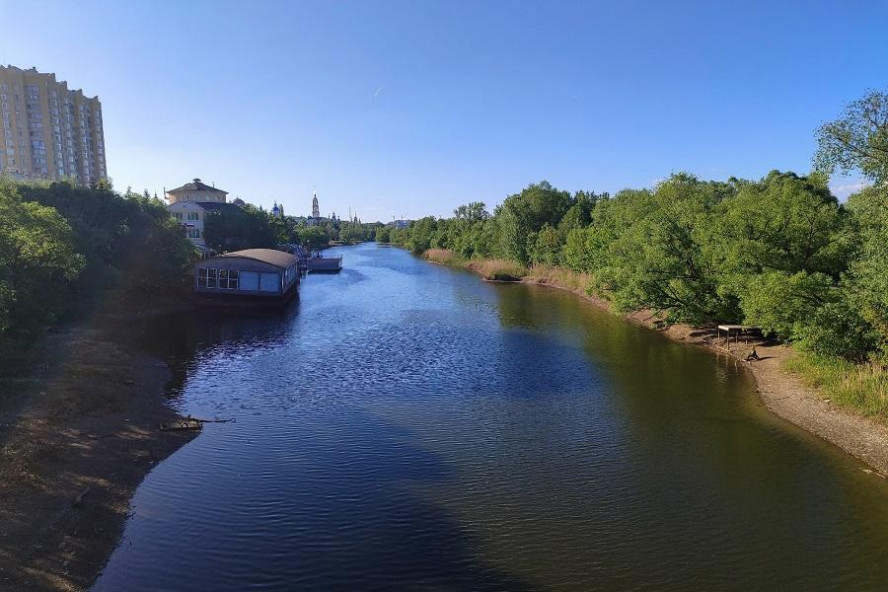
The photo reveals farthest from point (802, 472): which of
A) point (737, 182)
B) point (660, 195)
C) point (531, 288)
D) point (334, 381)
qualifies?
point (737, 182)

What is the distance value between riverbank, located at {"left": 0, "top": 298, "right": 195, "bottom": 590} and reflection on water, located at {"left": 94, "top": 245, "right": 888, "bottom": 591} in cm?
81

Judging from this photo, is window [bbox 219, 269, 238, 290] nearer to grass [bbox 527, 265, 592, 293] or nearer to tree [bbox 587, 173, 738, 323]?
tree [bbox 587, 173, 738, 323]

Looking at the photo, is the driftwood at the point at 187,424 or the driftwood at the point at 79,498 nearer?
the driftwood at the point at 79,498

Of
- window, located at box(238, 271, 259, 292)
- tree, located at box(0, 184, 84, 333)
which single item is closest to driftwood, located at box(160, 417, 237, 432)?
tree, located at box(0, 184, 84, 333)

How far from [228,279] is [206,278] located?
194cm

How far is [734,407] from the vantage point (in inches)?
939

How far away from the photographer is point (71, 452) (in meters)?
17.2

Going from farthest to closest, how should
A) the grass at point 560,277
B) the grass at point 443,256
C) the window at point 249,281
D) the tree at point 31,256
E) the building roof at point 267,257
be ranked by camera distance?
the grass at point 443,256, the grass at point 560,277, the building roof at point 267,257, the window at point 249,281, the tree at point 31,256

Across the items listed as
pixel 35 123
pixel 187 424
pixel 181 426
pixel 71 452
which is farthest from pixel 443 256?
pixel 71 452

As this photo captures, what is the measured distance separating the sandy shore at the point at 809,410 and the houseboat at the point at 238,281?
3765 cm

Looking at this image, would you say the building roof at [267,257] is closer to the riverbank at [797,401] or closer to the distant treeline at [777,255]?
the distant treeline at [777,255]

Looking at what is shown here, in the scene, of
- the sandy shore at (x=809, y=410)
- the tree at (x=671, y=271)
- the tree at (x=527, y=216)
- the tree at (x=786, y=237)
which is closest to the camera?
the sandy shore at (x=809, y=410)

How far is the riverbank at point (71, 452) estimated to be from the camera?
12.5 metres

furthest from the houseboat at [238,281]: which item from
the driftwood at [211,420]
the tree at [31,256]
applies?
the driftwood at [211,420]
